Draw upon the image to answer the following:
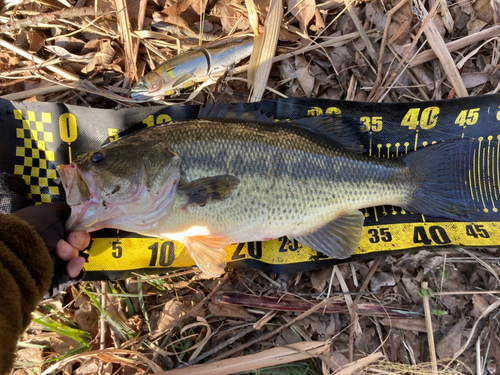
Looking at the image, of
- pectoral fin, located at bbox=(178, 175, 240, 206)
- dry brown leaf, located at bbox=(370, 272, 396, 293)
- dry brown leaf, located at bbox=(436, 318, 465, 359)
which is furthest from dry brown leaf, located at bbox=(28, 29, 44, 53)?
dry brown leaf, located at bbox=(436, 318, 465, 359)

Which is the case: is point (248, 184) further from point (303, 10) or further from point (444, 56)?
point (444, 56)

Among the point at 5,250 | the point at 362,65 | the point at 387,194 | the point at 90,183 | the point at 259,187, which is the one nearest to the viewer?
the point at 5,250

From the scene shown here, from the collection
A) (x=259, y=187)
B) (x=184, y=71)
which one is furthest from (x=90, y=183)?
(x=184, y=71)

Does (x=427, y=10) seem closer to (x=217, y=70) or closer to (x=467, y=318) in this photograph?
(x=217, y=70)

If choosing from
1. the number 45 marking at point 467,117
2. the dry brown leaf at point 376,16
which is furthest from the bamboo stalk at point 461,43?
the number 45 marking at point 467,117

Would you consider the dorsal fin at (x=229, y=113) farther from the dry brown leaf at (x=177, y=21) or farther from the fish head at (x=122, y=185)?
the dry brown leaf at (x=177, y=21)

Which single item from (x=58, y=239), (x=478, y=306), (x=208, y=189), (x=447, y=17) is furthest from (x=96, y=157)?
(x=447, y=17)

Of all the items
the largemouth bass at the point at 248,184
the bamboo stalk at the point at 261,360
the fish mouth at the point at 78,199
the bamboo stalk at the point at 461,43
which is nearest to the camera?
the fish mouth at the point at 78,199
